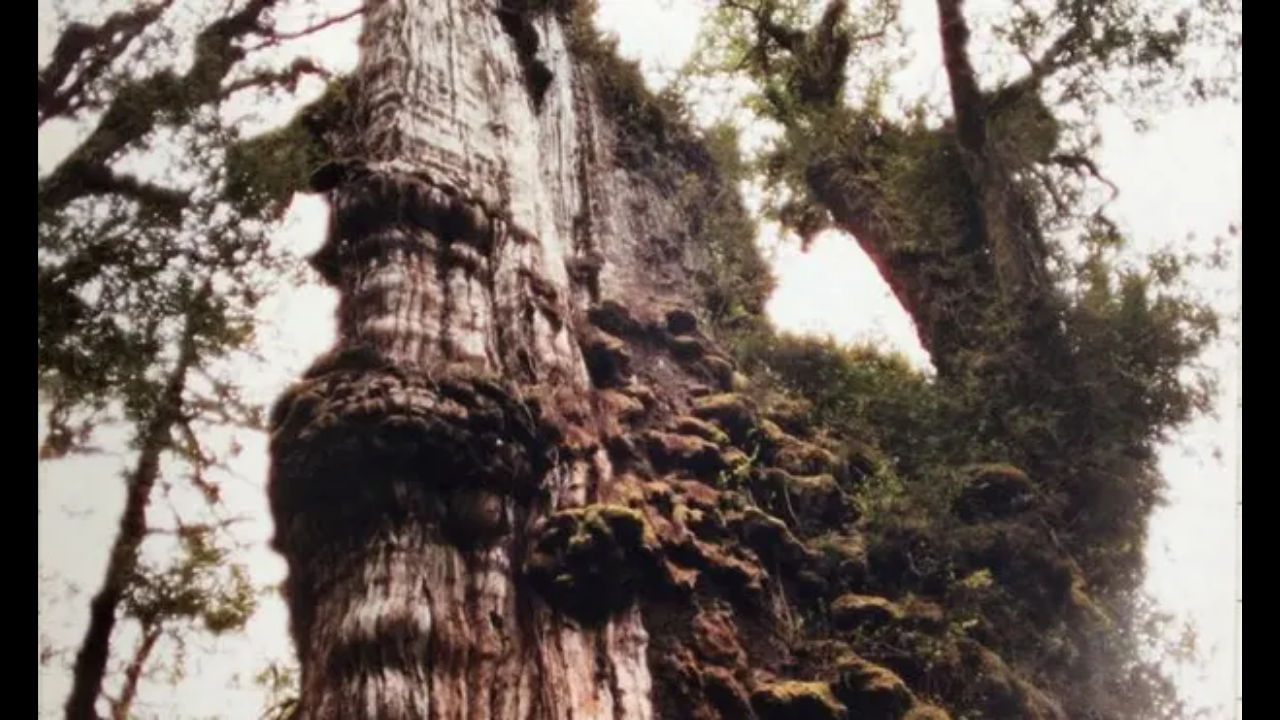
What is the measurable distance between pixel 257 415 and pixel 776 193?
27.5 ft

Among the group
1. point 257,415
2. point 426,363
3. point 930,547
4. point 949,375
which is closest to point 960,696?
point 930,547

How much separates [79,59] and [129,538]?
3046mm

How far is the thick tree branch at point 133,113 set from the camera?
5430 mm

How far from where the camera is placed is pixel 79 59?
595 cm

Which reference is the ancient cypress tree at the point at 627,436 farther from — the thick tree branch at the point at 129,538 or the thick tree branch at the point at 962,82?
the thick tree branch at the point at 129,538

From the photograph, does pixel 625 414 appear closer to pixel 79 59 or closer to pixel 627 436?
pixel 627 436

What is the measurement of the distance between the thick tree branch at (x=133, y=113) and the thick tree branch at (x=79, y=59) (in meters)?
0.19

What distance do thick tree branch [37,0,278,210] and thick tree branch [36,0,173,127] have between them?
0.63 feet

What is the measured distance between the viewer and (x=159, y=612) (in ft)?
20.7

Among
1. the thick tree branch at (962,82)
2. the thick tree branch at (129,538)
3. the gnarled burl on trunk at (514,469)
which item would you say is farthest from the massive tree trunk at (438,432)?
the thick tree branch at (962,82)

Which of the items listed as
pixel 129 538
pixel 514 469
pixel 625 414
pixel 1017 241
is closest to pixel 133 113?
pixel 129 538

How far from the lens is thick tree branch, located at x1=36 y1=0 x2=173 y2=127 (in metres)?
5.64

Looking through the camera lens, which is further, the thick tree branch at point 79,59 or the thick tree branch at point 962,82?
the thick tree branch at point 962,82

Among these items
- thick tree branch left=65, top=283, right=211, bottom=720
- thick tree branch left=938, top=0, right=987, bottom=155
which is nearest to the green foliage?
thick tree branch left=65, top=283, right=211, bottom=720
